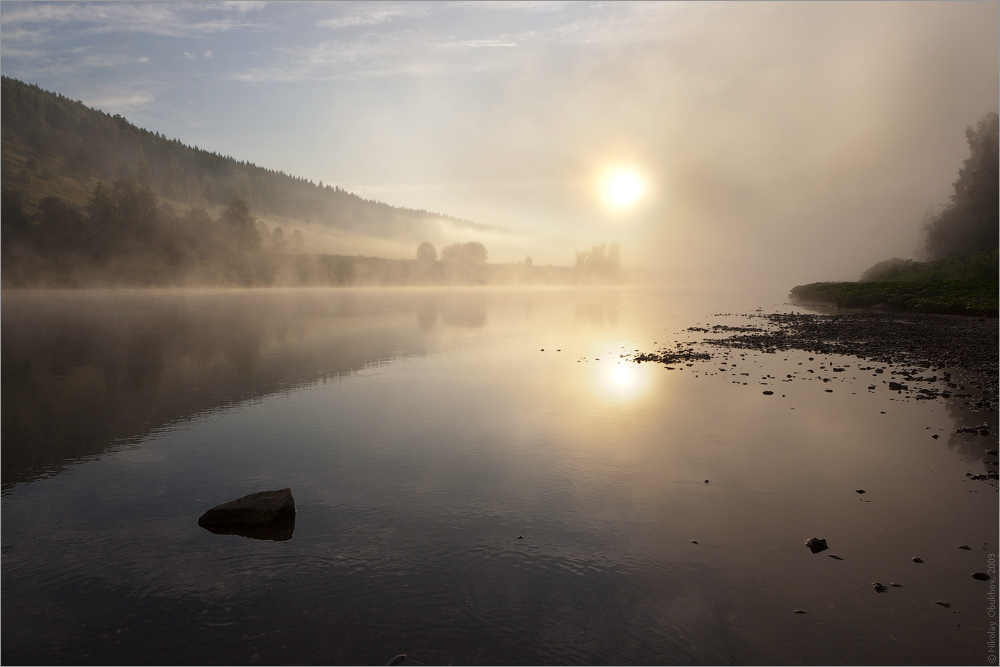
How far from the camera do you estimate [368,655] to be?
23.5 ft

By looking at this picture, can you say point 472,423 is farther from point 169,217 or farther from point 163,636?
point 169,217

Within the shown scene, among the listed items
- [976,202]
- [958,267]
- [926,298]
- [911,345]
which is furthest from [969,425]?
[976,202]

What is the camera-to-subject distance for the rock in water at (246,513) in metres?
Result: 10.9

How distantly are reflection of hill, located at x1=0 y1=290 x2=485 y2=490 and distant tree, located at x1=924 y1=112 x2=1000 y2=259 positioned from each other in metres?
110

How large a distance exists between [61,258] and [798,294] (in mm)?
194309

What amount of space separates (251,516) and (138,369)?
73.2ft

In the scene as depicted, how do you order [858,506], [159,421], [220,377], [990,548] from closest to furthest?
[990,548] < [858,506] < [159,421] < [220,377]

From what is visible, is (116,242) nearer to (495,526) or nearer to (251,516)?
(251,516)

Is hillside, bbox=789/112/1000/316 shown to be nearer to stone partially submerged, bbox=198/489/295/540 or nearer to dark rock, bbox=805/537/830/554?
dark rock, bbox=805/537/830/554

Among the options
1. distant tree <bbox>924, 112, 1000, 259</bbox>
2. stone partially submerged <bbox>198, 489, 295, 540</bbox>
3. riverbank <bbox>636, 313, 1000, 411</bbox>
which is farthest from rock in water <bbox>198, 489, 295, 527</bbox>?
distant tree <bbox>924, 112, 1000, 259</bbox>

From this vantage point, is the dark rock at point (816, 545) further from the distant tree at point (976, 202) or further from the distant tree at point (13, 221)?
the distant tree at point (13, 221)

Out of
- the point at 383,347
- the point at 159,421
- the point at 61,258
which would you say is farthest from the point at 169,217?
the point at 159,421

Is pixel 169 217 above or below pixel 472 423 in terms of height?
above

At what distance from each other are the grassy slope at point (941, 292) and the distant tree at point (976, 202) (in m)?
17.6
